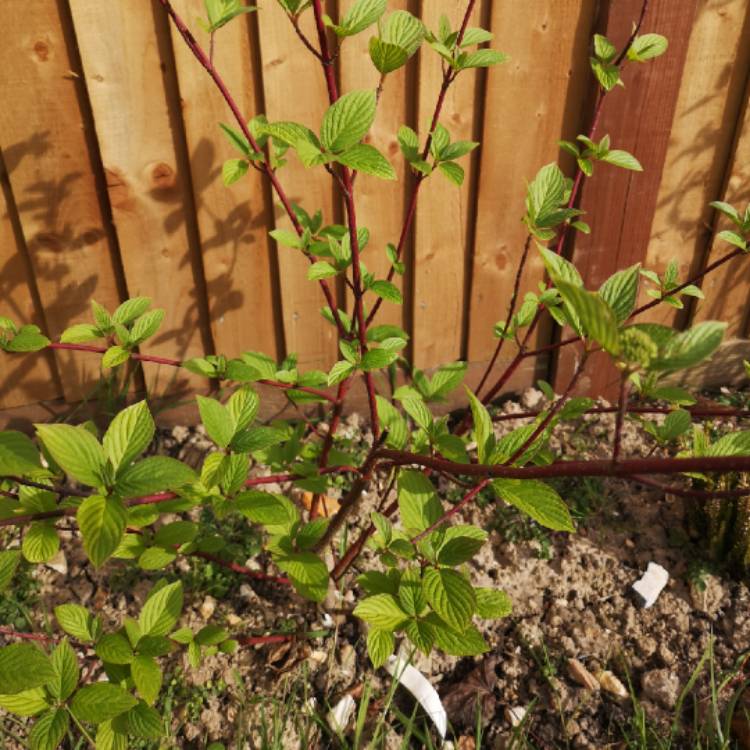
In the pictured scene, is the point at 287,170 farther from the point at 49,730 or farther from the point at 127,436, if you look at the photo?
the point at 49,730

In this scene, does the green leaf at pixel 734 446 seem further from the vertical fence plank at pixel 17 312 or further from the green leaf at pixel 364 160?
the vertical fence plank at pixel 17 312

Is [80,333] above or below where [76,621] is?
above

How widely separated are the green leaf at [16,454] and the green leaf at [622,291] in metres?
Answer: 0.76

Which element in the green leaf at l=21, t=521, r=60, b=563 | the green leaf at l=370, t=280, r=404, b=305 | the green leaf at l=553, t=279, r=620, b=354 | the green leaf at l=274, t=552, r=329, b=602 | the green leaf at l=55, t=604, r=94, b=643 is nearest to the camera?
the green leaf at l=553, t=279, r=620, b=354

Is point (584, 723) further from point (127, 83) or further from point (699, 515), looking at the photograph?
point (127, 83)

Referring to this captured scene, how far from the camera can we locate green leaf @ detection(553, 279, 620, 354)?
0.64m

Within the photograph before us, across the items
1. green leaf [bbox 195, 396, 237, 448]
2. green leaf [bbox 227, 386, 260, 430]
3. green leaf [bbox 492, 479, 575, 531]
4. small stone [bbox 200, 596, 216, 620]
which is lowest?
small stone [bbox 200, 596, 216, 620]

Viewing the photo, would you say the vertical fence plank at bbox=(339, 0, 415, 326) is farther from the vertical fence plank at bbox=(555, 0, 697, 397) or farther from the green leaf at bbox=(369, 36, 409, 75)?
the green leaf at bbox=(369, 36, 409, 75)

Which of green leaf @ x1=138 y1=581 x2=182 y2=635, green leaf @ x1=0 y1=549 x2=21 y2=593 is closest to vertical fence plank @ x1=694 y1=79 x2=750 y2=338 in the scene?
green leaf @ x1=138 y1=581 x2=182 y2=635

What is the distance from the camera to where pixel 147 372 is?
2.43 m

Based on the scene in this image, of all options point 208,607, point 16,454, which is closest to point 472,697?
point 208,607

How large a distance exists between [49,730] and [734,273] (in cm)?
254

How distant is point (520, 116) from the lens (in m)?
2.17

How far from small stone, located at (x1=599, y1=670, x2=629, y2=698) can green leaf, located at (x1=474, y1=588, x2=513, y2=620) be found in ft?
2.18
